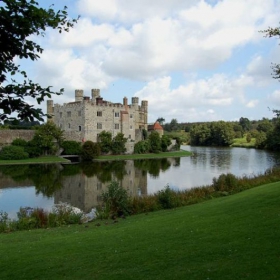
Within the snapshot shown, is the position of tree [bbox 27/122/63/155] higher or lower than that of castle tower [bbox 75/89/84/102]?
lower

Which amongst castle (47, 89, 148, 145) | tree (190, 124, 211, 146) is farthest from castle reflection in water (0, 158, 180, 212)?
tree (190, 124, 211, 146)

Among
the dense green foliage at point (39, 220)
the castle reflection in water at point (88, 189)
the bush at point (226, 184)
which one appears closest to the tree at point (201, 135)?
the castle reflection in water at point (88, 189)

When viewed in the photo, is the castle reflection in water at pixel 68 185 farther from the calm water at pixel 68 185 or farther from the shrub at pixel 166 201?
the shrub at pixel 166 201

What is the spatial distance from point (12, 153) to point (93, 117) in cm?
1435

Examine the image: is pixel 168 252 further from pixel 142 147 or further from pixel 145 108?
pixel 145 108

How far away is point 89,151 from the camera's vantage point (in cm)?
4284

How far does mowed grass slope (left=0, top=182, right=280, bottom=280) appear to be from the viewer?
15.7 feet

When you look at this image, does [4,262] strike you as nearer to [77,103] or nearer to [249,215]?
[249,215]

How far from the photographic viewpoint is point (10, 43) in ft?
9.80

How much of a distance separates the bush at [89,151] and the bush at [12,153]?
761 centimetres

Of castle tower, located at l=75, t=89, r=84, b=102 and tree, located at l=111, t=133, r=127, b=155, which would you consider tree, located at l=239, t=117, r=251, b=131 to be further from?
castle tower, located at l=75, t=89, r=84, b=102

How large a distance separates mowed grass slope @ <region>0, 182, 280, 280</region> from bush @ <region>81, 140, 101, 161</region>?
34374 millimetres

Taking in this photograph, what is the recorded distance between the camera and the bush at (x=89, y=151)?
42.9 meters

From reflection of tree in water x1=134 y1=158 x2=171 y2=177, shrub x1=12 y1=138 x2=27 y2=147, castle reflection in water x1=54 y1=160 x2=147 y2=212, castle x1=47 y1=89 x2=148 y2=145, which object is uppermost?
castle x1=47 y1=89 x2=148 y2=145
